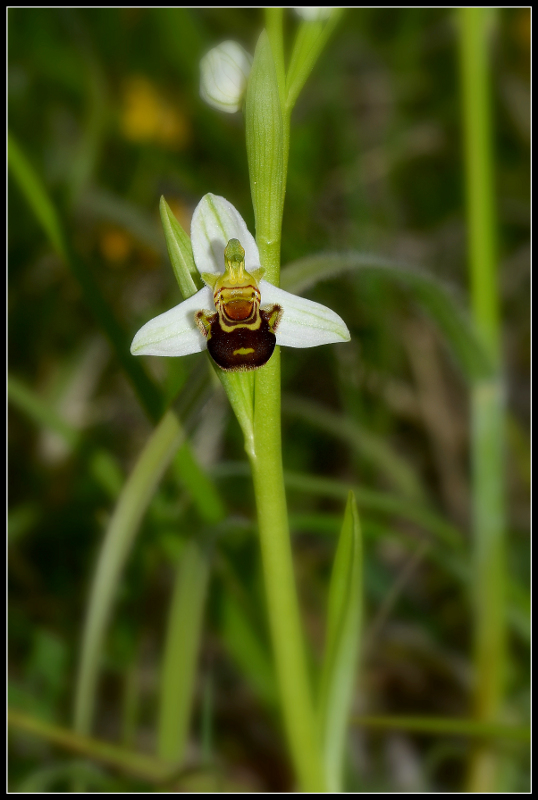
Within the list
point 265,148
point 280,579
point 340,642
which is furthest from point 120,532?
point 265,148

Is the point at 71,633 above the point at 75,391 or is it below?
below

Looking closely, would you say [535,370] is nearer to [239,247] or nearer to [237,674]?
[237,674]

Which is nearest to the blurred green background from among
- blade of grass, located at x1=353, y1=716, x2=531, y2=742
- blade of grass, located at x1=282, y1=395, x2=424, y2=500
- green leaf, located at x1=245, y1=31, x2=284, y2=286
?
blade of grass, located at x1=282, y1=395, x2=424, y2=500

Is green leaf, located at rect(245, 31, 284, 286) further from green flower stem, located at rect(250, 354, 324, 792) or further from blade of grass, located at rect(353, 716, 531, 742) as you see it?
blade of grass, located at rect(353, 716, 531, 742)

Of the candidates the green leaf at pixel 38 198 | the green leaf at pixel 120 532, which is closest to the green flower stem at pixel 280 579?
the green leaf at pixel 120 532

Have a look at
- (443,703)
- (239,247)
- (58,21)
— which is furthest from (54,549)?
(58,21)
